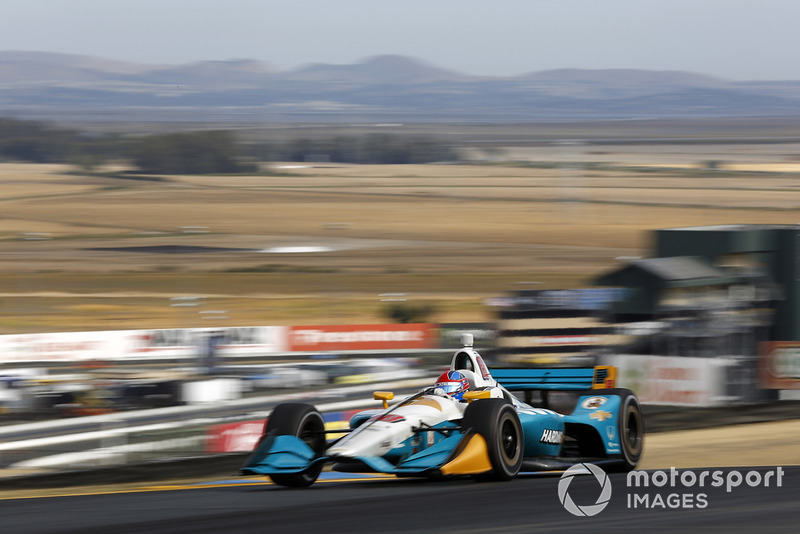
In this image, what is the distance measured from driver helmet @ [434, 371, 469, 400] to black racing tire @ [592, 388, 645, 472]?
1.63 m

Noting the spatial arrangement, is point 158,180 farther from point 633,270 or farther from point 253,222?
point 633,270

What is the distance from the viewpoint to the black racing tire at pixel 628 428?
9766 mm

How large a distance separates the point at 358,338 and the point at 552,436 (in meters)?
16.3

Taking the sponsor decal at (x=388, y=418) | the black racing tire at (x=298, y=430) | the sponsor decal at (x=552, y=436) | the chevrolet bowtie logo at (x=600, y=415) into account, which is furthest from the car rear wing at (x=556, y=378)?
the black racing tire at (x=298, y=430)

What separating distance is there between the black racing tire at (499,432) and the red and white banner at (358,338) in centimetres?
1669

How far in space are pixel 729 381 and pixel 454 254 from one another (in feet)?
108

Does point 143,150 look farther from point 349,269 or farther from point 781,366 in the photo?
point 781,366

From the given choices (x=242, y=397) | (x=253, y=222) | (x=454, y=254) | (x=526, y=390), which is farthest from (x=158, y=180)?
(x=526, y=390)

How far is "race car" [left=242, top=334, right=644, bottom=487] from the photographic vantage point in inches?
321

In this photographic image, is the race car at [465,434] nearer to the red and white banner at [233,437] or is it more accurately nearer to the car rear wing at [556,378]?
the car rear wing at [556,378]

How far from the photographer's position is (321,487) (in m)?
8.88

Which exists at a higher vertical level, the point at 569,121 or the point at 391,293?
the point at 569,121

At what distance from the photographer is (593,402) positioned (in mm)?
9891

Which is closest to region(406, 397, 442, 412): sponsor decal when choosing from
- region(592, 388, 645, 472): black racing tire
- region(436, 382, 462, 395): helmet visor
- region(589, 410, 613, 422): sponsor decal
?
region(436, 382, 462, 395): helmet visor
